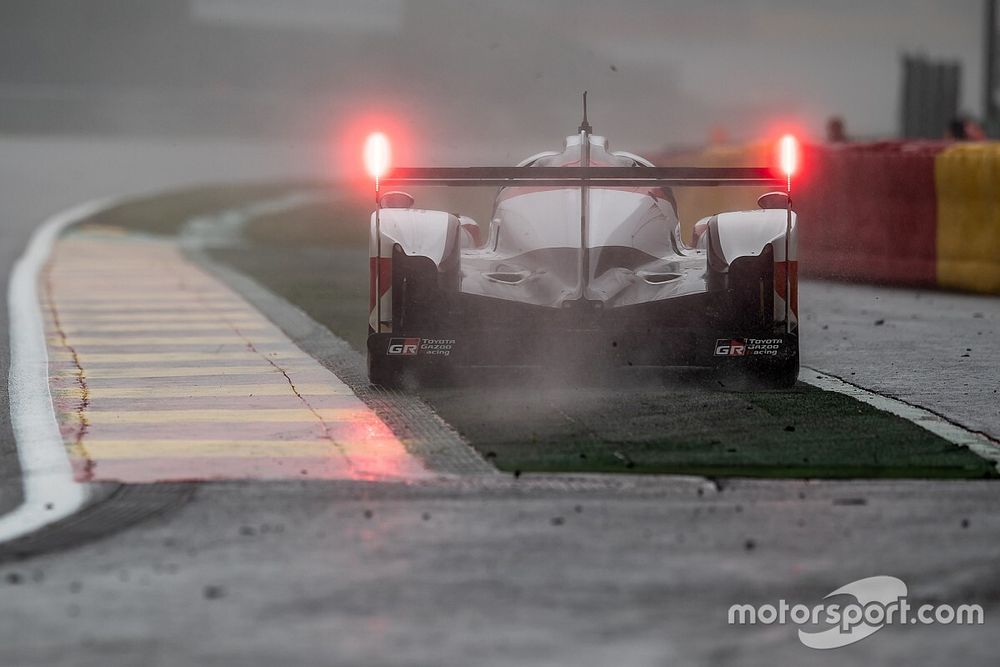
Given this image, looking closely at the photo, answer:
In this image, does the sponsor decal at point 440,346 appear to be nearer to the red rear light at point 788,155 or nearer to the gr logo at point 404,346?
the gr logo at point 404,346

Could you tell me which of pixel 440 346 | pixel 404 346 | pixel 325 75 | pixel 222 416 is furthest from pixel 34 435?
pixel 325 75

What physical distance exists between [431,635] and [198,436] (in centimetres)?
369

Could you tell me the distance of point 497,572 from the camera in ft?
18.5

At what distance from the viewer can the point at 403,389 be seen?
10.0 m

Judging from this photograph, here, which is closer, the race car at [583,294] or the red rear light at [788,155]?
the race car at [583,294]

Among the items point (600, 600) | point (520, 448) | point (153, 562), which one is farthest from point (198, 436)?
point (600, 600)

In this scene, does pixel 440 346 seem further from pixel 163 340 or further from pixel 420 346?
pixel 163 340

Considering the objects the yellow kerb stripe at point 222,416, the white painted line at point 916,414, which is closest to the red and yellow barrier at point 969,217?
the white painted line at point 916,414

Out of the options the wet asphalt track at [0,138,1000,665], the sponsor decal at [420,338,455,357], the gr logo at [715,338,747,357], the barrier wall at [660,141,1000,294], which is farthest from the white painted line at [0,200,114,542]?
the barrier wall at [660,141,1000,294]

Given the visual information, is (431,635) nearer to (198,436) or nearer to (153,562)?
(153,562)

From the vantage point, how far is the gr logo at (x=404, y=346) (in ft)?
32.2

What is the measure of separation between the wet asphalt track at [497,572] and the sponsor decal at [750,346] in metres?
2.72

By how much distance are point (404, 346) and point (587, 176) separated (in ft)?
4.50


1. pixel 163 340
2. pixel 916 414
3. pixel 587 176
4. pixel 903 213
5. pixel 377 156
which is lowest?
pixel 163 340
